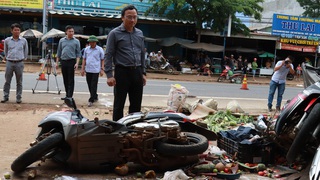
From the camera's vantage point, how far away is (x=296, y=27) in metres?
29.2

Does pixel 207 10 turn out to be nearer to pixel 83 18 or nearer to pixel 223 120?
pixel 83 18

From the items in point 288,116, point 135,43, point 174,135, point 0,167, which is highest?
point 135,43

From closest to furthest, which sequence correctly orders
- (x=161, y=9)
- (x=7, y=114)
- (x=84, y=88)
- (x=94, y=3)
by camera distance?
(x=7, y=114)
(x=84, y=88)
(x=161, y=9)
(x=94, y=3)

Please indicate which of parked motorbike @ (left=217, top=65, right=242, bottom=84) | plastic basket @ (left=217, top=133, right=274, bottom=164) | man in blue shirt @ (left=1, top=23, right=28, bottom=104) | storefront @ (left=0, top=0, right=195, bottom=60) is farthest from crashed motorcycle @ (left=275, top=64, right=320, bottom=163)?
storefront @ (left=0, top=0, right=195, bottom=60)

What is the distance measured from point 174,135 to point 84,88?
30.7ft

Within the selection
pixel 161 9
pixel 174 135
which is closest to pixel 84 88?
pixel 174 135

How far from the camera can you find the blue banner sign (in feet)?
94.8

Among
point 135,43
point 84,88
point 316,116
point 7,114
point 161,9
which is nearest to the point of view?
point 316,116

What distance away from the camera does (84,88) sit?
1342 cm

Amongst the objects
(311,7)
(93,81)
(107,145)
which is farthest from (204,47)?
(107,145)

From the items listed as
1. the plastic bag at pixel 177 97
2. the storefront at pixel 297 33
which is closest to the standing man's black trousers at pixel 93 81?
the plastic bag at pixel 177 97

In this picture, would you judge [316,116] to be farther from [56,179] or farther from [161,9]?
[161,9]

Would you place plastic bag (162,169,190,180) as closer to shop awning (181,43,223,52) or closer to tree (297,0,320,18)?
shop awning (181,43,223,52)

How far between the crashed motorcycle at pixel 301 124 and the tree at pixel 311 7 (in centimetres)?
3935
